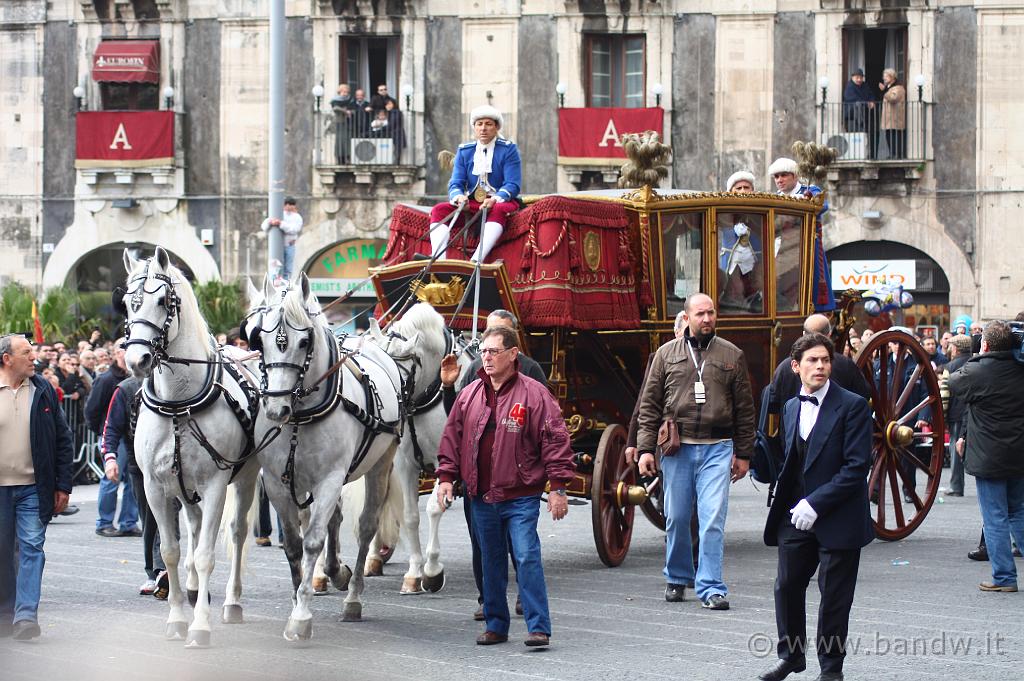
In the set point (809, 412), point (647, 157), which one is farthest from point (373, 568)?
point (809, 412)

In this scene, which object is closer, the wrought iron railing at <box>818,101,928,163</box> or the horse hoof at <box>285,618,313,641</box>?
the horse hoof at <box>285,618,313,641</box>

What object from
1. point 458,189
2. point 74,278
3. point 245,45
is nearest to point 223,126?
point 245,45

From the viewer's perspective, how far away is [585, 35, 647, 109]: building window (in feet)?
89.7

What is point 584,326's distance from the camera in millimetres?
11469

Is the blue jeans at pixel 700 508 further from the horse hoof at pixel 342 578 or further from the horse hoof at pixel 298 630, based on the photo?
the horse hoof at pixel 298 630

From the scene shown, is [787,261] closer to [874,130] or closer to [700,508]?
[700,508]

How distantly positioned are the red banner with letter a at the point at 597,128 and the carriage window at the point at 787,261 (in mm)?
13667

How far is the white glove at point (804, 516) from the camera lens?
7.22 m

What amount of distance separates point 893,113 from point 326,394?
19.2 m

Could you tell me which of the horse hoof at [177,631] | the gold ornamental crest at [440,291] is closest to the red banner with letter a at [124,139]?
the gold ornamental crest at [440,291]

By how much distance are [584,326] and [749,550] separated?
264 centimetres

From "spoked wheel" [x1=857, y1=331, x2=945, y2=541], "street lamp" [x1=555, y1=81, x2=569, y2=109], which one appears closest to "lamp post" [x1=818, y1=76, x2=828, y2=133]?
"street lamp" [x1=555, y1=81, x2=569, y2=109]

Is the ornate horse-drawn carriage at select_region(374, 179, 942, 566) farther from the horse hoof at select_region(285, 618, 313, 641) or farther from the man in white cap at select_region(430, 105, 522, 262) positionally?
the horse hoof at select_region(285, 618, 313, 641)

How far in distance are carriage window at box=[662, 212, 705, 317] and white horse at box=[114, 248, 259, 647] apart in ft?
13.9
